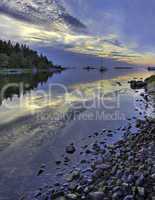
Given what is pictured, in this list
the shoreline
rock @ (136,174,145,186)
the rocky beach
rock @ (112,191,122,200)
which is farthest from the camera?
rock @ (136,174,145,186)

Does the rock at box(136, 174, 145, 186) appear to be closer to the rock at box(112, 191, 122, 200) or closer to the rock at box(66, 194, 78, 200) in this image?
the rock at box(112, 191, 122, 200)

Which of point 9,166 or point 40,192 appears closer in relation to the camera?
point 40,192

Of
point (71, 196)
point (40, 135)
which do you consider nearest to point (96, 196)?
point (71, 196)

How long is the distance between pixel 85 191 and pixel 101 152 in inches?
244

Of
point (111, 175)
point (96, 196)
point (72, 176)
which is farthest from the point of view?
point (72, 176)

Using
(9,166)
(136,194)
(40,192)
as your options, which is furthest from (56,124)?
(136,194)

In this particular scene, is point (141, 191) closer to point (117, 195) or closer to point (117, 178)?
point (117, 195)

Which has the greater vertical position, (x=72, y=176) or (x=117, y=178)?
(x=117, y=178)

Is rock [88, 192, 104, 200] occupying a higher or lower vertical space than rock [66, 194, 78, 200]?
higher

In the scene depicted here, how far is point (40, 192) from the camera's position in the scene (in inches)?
503

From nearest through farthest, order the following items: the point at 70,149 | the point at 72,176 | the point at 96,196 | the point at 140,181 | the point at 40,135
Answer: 1. the point at 96,196
2. the point at 140,181
3. the point at 72,176
4. the point at 70,149
5. the point at 40,135

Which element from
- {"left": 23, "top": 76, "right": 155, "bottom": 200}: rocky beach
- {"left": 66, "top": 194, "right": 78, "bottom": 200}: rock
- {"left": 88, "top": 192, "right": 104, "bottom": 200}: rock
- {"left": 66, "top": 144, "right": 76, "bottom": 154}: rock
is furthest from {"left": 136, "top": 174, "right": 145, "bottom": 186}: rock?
{"left": 66, "top": 144, "right": 76, "bottom": 154}: rock

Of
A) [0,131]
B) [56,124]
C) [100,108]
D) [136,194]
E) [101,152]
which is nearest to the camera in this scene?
[136,194]

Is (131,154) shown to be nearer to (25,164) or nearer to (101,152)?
(101,152)
